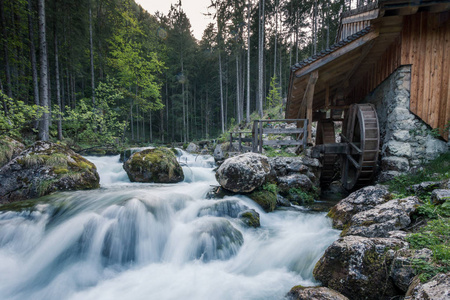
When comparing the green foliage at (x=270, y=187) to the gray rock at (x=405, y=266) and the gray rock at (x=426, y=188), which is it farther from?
the gray rock at (x=405, y=266)

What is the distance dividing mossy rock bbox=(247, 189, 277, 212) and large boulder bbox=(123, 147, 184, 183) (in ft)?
12.9

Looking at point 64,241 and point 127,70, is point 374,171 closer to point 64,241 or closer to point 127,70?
point 64,241

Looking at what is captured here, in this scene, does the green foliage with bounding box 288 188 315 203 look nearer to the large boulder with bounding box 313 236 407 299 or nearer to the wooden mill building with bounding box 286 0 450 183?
the wooden mill building with bounding box 286 0 450 183

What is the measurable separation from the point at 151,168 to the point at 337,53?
7769 millimetres

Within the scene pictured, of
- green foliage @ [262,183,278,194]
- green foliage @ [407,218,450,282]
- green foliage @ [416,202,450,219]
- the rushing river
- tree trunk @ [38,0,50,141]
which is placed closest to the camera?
green foliage @ [407,218,450,282]

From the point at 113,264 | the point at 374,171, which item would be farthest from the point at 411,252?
the point at 374,171

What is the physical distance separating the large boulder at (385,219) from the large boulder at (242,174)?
266 centimetres

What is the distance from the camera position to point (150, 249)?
4.54 meters

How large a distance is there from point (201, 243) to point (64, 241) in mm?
2791

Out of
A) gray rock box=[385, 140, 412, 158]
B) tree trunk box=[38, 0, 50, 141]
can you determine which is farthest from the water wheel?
tree trunk box=[38, 0, 50, 141]

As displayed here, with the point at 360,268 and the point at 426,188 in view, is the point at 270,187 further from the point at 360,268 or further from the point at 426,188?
the point at 360,268

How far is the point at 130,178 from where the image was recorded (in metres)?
8.52

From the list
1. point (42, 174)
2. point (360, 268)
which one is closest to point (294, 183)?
point (360, 268)

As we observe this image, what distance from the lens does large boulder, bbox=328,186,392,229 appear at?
4.55 m
